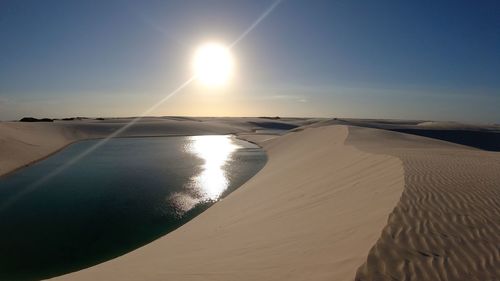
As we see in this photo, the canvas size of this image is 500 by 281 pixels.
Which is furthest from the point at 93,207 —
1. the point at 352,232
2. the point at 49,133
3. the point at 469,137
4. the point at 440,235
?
the point at 469,137

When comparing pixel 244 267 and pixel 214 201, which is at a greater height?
pixel 244 267

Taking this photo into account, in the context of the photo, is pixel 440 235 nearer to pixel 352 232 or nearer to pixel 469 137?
pixel 352 232

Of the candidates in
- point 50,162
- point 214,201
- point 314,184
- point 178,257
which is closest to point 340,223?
→ point 178,257

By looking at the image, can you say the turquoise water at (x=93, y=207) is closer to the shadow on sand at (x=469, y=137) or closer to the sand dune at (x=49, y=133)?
the sand dune at (x=49, y=133)

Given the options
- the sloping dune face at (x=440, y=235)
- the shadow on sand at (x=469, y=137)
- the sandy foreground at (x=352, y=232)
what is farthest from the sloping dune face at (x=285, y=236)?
the shadow on sand at (x=469, y=137)

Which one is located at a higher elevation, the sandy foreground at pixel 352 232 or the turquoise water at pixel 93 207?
the sandy foreground at pixel 352 232

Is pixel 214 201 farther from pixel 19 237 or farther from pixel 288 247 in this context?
pixel 288 247
